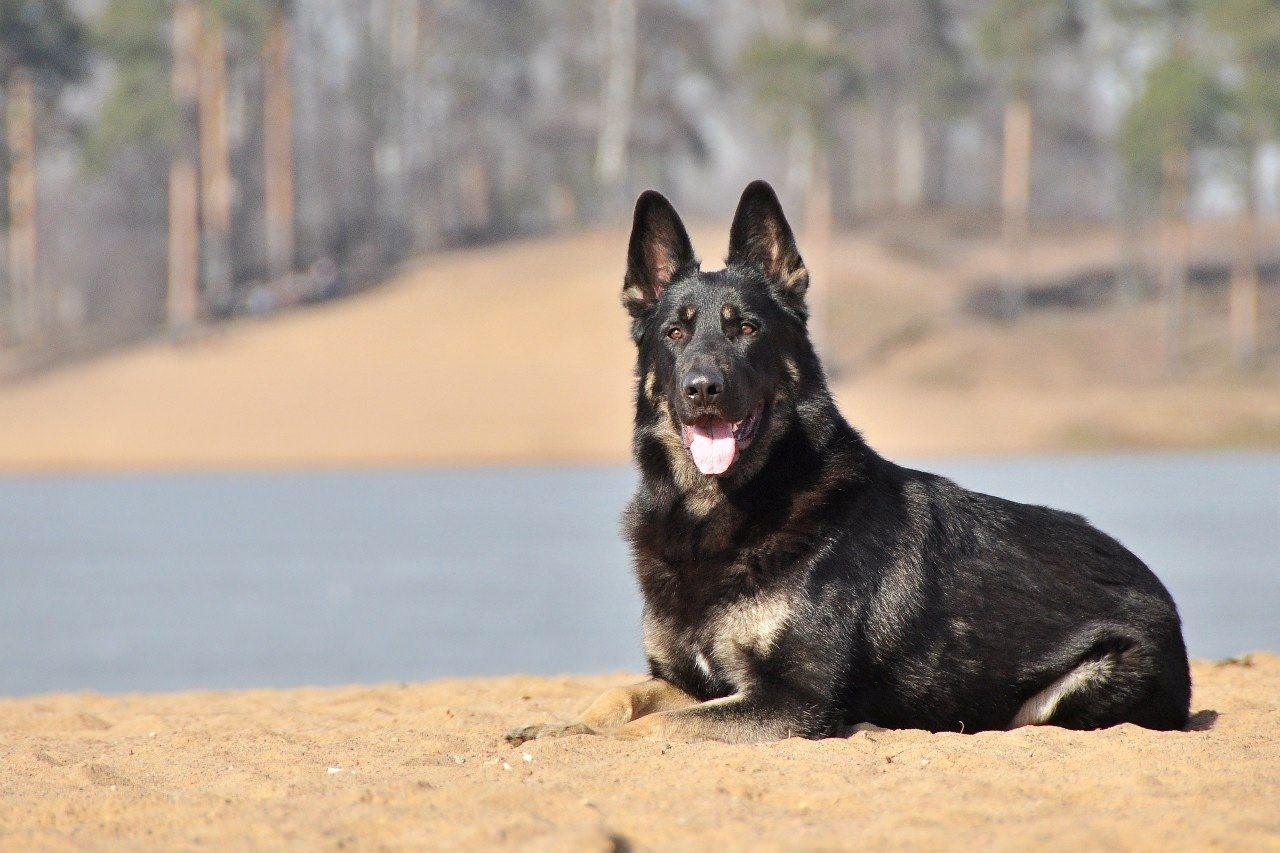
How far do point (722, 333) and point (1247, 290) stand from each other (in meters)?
45.5

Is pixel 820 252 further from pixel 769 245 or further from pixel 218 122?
pixel 769 245

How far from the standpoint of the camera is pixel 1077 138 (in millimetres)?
68312

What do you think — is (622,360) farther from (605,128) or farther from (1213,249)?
(1213,249)

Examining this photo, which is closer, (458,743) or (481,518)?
(458,743)

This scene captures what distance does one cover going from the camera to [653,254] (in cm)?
679

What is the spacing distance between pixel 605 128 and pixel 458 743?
5350 cm

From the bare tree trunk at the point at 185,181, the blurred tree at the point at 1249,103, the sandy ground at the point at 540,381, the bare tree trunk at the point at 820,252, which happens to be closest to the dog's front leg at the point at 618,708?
the sandy ground at the point at 540,381

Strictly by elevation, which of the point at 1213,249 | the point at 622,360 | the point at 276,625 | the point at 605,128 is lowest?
the point at 276,625

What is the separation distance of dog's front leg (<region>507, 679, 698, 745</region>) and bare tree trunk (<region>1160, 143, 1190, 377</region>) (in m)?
42.9

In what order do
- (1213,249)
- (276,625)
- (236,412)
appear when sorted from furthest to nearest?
1. (1213,249)
2. (236,412)
3. (276,625)

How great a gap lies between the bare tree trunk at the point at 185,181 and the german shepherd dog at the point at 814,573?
43.7 meters

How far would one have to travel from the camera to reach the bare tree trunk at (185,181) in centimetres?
4928

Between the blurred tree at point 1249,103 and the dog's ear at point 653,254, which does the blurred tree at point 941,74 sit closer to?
the blurred tree at point 1249,103

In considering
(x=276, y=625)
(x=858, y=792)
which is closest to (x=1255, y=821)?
(x=858, y=792)
